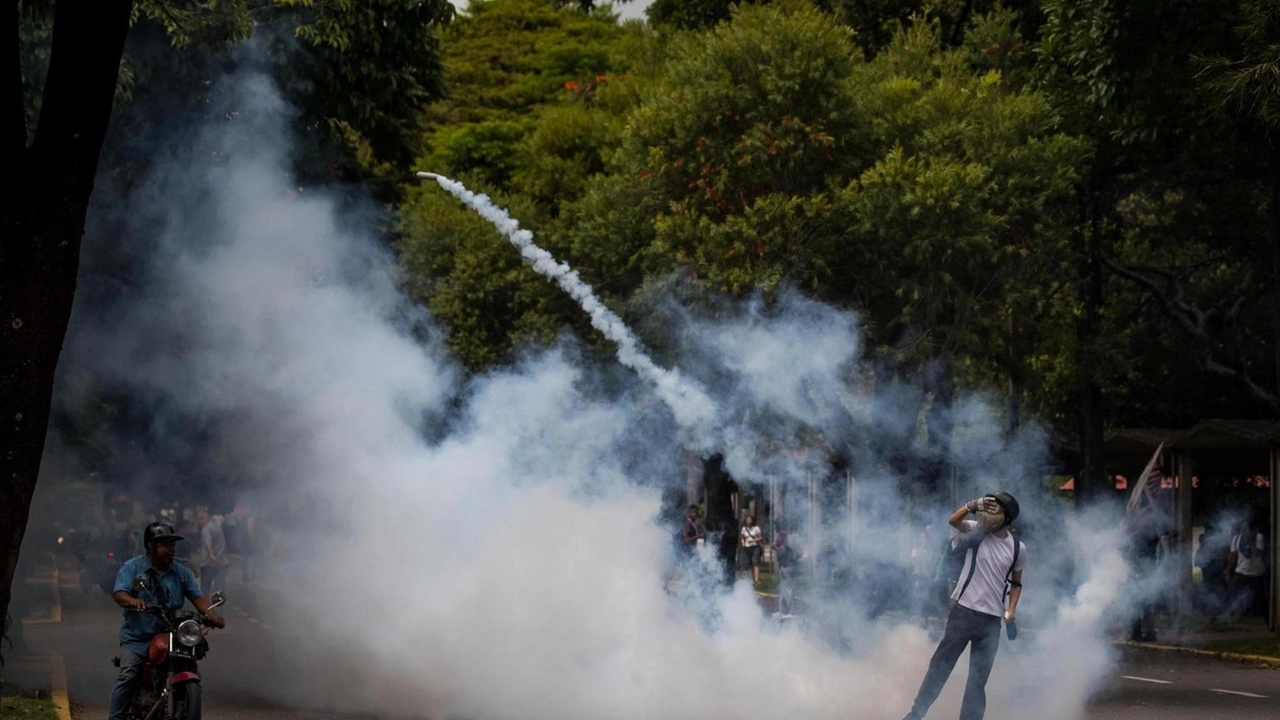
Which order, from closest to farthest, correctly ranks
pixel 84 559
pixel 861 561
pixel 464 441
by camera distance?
pixel 464 441
pixel 861 561
pixel 84 559

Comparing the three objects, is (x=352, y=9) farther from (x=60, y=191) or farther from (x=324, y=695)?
(x=60, y=191)

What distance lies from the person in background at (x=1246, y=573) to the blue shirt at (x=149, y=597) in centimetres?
1721

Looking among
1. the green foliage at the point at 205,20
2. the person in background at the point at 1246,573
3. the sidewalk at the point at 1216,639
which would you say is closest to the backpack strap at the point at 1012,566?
the green foliage at the point at 205,20

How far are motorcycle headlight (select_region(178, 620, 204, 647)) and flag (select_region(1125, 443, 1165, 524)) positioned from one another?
13852 millimetres

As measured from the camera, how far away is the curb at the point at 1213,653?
1842 cm

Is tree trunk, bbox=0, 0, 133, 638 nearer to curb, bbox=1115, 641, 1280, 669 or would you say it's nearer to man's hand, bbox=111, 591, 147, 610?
man's hand, bbox=111, 591, 147, 610

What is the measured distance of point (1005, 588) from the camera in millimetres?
10477

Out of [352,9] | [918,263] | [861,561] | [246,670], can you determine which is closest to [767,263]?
[918,263]

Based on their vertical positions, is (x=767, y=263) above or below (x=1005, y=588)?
above

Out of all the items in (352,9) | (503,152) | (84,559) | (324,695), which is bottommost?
(324,695)

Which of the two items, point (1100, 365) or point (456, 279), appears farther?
point (456, 279)

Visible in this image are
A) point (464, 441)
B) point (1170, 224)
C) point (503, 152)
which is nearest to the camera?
point (464, 441)

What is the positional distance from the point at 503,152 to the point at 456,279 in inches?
462

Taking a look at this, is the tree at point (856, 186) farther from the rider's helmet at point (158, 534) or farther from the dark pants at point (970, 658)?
the rider's helmet at point (158, 534)
